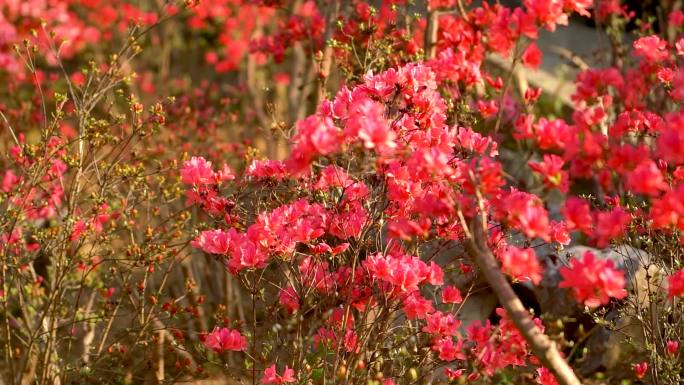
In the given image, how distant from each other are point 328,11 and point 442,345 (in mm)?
2853

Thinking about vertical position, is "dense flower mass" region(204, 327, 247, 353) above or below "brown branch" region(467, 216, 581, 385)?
below

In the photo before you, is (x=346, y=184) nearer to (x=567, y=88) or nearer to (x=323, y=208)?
(x=323, y=208)

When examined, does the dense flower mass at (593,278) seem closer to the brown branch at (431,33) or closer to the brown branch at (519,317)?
the brown branch at (519,317)

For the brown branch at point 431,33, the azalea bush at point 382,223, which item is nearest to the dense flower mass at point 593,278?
the azalea bush at point 382,223

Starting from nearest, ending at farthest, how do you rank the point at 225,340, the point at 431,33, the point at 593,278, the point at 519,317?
the point at 593,278, the point at 519,317, the point at 225,340, the point at 431,33

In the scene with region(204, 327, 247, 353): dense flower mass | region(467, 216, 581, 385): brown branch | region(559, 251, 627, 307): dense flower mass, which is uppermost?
region(559, 251, 627, 307): dense flower mass

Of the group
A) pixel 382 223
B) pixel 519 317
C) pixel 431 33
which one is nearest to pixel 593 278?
pixel 519 317

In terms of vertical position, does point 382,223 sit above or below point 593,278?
below

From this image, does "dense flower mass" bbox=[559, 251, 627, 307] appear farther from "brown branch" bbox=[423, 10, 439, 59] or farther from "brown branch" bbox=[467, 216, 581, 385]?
"brown branch" bbox=[423, 10, 439, 59]

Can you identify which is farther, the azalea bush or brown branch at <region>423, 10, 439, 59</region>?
brown branch at <region>423, 10, 439, 59</region>

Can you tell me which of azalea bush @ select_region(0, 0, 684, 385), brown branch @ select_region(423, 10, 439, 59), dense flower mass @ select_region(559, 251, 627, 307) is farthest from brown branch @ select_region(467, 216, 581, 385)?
brown branch @ select_region(423, 10, 439, 59)

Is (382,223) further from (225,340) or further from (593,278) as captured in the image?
(593,278)

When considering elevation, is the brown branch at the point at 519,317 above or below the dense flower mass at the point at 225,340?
above

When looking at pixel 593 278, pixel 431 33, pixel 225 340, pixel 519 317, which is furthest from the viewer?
pixel 431 33
